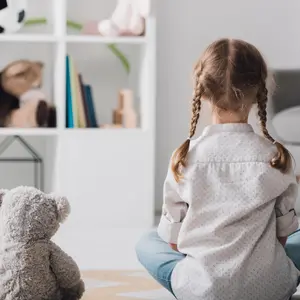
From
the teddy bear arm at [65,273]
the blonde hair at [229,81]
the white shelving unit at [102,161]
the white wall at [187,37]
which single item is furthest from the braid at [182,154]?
the white wall at [187,37]

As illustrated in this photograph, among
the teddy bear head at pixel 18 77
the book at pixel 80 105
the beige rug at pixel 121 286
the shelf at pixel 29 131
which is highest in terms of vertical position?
the teddy bear head at pixel 18 77

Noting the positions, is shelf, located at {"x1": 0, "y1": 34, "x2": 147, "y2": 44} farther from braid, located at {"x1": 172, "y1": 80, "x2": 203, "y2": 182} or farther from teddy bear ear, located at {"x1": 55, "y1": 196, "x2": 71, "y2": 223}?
braid, located at {"x1": 172, "y1": 80, "x2": 203, "y2": 182}

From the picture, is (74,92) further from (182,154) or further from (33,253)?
(182,154)

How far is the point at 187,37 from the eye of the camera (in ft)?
11.9

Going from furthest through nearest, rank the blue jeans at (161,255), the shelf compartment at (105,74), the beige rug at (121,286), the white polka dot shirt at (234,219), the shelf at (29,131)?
the shelf compartment at (105,74) → the shelf at (29,131) → the beige rug at (121,286) → the blue jeans at (161,255) → the white polka dot shirt at (234,219)

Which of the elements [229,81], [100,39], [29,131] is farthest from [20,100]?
[229,81]

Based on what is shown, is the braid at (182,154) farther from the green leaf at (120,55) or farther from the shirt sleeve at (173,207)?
the green leaf at (120,55)

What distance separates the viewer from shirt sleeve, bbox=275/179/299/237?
160 centimetres

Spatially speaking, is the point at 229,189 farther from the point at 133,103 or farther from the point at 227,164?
the point at 133,103

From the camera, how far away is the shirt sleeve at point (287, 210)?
5.24 ft

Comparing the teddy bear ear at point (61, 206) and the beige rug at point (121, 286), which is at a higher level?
the teddy bear ear at point (61, 206)

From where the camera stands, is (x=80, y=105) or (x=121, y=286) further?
(x=80, y=105)

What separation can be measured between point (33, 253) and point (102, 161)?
143 cm

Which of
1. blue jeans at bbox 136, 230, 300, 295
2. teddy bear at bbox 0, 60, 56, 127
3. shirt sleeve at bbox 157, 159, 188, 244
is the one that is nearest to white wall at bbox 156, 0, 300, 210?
teddy bear at bbox 0, 60, 56, 127
